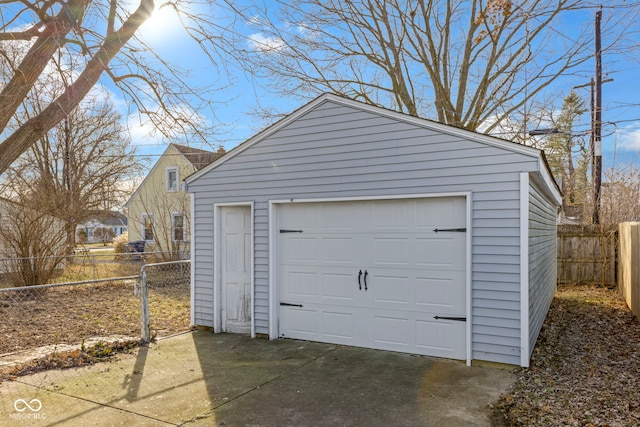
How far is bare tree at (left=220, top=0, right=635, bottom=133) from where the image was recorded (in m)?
13.4

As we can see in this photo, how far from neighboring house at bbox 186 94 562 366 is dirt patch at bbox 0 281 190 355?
4.39 ft

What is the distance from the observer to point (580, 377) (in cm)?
486

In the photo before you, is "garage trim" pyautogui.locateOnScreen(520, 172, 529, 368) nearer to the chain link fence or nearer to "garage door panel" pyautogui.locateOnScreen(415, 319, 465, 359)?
"garage door panel" pyautogui.locateOnScreen(415, 319, 465, 359)

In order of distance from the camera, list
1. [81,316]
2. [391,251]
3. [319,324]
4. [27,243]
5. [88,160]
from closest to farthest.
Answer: [391,251]
[319,324]
[81,316]
[27,243]
[88,160]

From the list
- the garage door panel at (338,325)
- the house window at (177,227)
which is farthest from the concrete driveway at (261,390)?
the house window at (177,227)

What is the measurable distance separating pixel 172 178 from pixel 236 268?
1643 centimetres

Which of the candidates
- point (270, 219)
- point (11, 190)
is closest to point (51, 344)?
point (270, 219)

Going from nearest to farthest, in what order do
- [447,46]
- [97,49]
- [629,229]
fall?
[97,49] < [629,229] < [447,46]

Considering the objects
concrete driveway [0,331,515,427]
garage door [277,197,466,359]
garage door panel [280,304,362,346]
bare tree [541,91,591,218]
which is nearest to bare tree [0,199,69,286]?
concrete driveway [0,331,515,427]

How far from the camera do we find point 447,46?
14078mm

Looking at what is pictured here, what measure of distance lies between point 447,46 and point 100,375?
13.4 metres

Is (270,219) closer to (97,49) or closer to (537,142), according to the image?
(97,49)

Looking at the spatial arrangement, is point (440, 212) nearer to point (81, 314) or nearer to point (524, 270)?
point (524, 270)

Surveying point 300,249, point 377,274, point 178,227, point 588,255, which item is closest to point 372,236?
point 377,274
